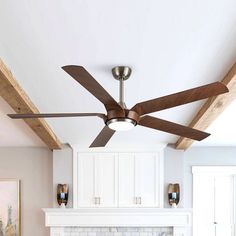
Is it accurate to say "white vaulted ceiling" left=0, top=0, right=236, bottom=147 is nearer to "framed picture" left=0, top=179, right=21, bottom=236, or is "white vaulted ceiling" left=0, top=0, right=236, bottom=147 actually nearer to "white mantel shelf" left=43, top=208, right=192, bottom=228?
"white mantel shelf" left=43, top=208, right=192, bottom=228

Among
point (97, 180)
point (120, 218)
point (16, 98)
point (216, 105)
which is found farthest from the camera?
point (97, 180)

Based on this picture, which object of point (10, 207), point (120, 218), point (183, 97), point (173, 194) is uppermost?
point (183, 97)

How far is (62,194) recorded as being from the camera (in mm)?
5504

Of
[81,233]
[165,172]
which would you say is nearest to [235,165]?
[165,172]

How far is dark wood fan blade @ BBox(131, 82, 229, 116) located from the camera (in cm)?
207

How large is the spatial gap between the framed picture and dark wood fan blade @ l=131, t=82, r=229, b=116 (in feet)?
13.6

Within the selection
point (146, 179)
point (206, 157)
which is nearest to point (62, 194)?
point (146, 179)

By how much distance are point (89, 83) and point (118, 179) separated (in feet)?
A: 12.3

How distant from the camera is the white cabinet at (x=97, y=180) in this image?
18.3 feet

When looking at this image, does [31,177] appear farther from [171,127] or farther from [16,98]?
[171,127]

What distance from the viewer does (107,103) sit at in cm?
230

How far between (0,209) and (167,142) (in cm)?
286

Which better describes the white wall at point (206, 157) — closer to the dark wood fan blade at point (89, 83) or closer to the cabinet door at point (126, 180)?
the cabinet door at point (126, 180)

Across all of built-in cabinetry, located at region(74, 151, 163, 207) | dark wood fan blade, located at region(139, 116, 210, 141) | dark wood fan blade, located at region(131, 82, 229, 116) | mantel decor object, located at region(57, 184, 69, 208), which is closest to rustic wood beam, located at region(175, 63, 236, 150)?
dark wood fan blade, located at region(139, 116, 210, 141)
